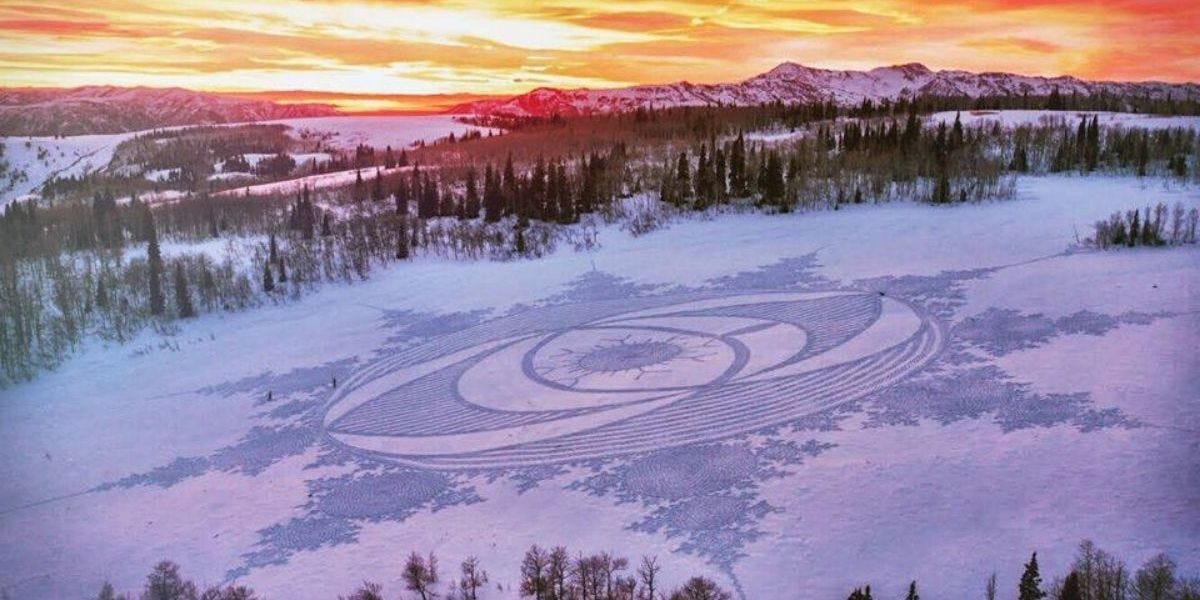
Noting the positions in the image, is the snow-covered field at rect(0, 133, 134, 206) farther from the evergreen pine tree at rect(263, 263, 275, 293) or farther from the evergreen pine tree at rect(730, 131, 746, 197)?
the evergreen pine tree at rect(730, 131, 746, 197)

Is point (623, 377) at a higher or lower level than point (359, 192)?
lower

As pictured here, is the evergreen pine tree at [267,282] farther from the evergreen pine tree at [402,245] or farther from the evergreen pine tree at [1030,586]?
the evergreen pine tree at [1030,586]

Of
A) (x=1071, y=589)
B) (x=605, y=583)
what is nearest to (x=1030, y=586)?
(x=1071, y=589)

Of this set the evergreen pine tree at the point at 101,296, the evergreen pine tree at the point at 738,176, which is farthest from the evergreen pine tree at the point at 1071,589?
the evergreen pine tree at the point at 738,176

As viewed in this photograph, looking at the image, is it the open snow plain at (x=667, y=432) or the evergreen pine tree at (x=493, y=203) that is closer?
the open snow plain at (x=667, y=432)

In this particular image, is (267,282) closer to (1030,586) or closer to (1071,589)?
(1030,586)

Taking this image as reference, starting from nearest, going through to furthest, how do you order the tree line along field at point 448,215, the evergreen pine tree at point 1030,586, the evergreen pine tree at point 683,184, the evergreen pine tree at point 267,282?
the evergreen pine tree at point 1030,586 → the tree line along field at point 448,215 → the evergreen pine tree at point 267,282 → the evergreen pine tree at point 683,184
